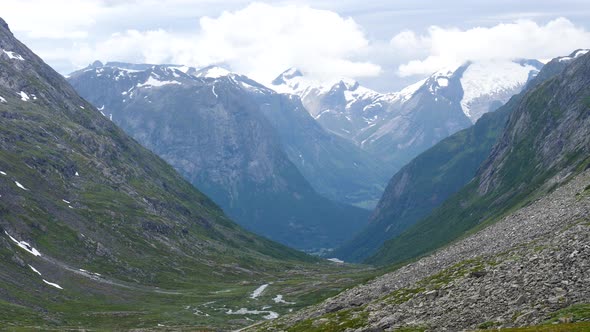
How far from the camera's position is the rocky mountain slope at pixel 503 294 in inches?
2160

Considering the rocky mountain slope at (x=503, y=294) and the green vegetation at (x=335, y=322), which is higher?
the rocky mountain slope at (x=503, y=294)

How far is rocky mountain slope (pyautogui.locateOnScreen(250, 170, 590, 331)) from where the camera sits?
54875mm

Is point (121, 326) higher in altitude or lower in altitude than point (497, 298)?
lower

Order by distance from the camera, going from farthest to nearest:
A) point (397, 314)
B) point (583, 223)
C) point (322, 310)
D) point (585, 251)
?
point (322, 310)
point (583, 223)
point (397, 314)
point (585, 251)

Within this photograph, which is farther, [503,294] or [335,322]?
[335,322]

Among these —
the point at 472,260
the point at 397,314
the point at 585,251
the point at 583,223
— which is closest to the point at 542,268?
the point at 585,251

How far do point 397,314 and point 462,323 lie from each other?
11695 millimetres

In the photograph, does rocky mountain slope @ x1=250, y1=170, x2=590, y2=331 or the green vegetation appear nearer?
rocky mountain slope @ x1=250, y1=170, x2=590, y2=331

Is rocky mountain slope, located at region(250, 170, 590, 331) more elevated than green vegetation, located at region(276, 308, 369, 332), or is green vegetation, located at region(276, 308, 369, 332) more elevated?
rocky mountain slope, located at region(250, 170, 590, 331)

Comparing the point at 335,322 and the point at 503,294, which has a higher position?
the point at 503,294

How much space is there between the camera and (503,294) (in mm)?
61031

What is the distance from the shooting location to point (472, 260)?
309ft

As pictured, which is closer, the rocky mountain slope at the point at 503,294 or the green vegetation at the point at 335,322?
the rocky mountain slope at the point at 503,294

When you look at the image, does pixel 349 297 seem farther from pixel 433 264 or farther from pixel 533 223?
pixel 533 223
